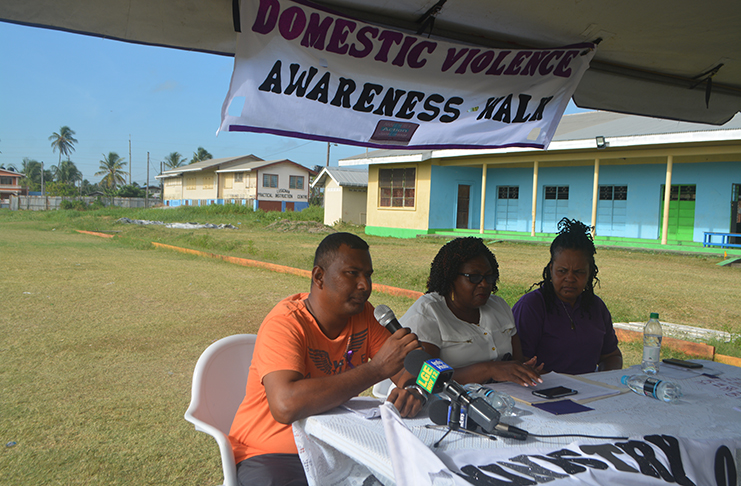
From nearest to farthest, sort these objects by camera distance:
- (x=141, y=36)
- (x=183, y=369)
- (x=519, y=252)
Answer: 1. (x=141, y=36)
2. (x=183, y=369)
3. (x=519, y=252)

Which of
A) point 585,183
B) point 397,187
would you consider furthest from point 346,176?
point 585,183

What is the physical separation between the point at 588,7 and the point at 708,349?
4267 mm

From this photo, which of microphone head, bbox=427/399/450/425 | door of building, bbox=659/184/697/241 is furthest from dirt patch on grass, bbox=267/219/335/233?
microphone head, bbox=427/399/450/425

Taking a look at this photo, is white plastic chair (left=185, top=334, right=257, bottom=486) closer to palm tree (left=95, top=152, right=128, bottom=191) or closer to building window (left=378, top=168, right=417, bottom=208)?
building window (left=378, top=168, right=417, bottom=208)

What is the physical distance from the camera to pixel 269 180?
164 ft

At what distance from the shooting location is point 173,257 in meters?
14.5

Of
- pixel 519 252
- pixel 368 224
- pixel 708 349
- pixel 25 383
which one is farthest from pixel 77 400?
pixel 368 224

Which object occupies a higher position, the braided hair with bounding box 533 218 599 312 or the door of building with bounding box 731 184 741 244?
the door of building with bounding box 731 184 741 244

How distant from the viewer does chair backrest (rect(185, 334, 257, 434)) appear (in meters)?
2.29

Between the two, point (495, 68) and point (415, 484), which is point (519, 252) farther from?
point (415, 484)

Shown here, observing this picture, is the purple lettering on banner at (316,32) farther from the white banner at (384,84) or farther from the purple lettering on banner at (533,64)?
the purple lettering on banner at (533,64)

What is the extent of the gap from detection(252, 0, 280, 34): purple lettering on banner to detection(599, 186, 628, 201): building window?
20382 mm

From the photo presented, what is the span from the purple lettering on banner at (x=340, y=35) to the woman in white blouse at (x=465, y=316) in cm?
130

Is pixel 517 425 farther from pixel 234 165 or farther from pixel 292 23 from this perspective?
pixel 234 165
